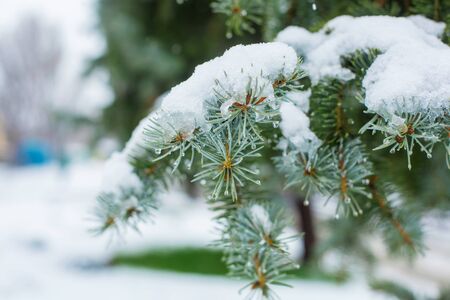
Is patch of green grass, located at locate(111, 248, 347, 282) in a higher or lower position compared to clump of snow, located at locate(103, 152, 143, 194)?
lower

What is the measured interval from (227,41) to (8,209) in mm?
7692

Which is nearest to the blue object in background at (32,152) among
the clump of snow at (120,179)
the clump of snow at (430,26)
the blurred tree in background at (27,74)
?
the blurred tree in background at (27,74)

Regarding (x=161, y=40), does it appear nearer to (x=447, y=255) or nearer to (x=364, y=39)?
(x=364, y=39)

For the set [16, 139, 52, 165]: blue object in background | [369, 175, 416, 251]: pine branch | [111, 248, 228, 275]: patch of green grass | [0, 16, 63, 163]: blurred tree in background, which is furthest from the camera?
[16, 139, 52, 165]: blue object in background

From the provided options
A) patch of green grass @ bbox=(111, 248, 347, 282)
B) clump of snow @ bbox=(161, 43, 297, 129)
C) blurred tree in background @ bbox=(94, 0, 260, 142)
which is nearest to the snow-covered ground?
patch of green grass @ bbox=(111, 248, 347, 282)

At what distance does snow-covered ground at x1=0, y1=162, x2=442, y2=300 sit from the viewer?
12.9 feet

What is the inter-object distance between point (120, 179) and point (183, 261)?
5200mm

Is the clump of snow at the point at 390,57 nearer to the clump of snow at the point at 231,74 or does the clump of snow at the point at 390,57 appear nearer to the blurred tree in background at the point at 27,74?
the clump of snow at the point at 231,74

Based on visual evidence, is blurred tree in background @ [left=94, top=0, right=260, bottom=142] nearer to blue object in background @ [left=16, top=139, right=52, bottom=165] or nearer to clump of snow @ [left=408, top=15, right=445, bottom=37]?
clump of snow @ [left=408, top=15, right=445, bottom=37]

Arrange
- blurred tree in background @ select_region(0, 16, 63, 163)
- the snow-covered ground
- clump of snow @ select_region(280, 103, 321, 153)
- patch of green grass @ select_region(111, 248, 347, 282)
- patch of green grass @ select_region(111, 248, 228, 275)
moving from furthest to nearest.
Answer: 1. blurred tree in background @ select_region(0, 16, 63, 163)
2. patch of green grass @ select_region(111, 248, 228, 275)
3. patch of green grass @ select_region(111, 248, 347, 282)
4. the snow-covered ground
5. clump of snow @ select_region(280, 103, 321, 153)

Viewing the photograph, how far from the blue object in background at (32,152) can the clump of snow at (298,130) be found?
746 inches

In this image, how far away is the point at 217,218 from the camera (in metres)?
0.63

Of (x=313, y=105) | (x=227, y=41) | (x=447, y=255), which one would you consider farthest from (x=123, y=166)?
(x=447, y=255)

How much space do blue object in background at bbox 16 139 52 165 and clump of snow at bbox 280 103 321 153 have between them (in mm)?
→ 18946
